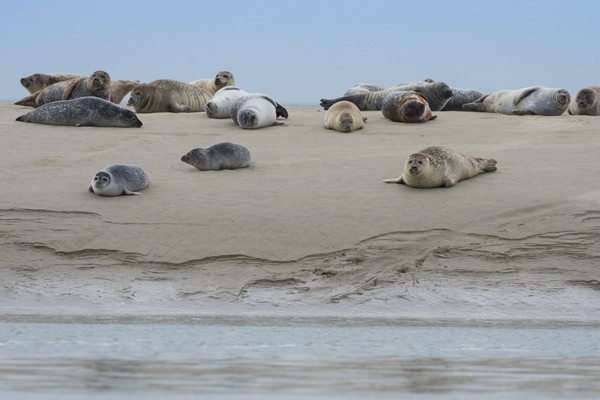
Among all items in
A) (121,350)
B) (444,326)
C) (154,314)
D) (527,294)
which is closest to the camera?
(121,350)

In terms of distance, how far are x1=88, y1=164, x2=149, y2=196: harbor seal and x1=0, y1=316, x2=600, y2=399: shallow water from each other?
83.9 inches

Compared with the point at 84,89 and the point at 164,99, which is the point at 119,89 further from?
the point at 164,99

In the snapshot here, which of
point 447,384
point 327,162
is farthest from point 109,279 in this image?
point 447,384

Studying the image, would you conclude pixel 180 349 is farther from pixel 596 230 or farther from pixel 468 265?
pixel 596 230

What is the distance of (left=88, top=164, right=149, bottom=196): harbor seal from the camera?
8.27 metres

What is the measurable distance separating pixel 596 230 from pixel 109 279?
3340 millimetres

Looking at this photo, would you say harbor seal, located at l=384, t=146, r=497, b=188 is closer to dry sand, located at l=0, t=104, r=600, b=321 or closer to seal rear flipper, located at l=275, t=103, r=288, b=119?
dry sand, located at l=0, t=104, r=600, b=321

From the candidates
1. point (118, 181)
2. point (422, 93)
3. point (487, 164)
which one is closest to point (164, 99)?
point (422, 93)

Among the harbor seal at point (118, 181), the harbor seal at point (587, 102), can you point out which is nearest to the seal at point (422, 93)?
the harbor seal at point (587, 102)

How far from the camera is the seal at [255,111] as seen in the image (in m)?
11.6

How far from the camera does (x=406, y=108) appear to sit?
40.0ft

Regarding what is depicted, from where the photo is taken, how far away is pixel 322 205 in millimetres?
8148

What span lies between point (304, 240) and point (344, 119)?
13.1 ft

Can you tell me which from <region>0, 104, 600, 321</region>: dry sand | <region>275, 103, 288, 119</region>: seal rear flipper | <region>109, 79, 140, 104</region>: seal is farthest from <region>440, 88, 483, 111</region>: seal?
<region>0, 104, 600, 321</region>: dry sand
